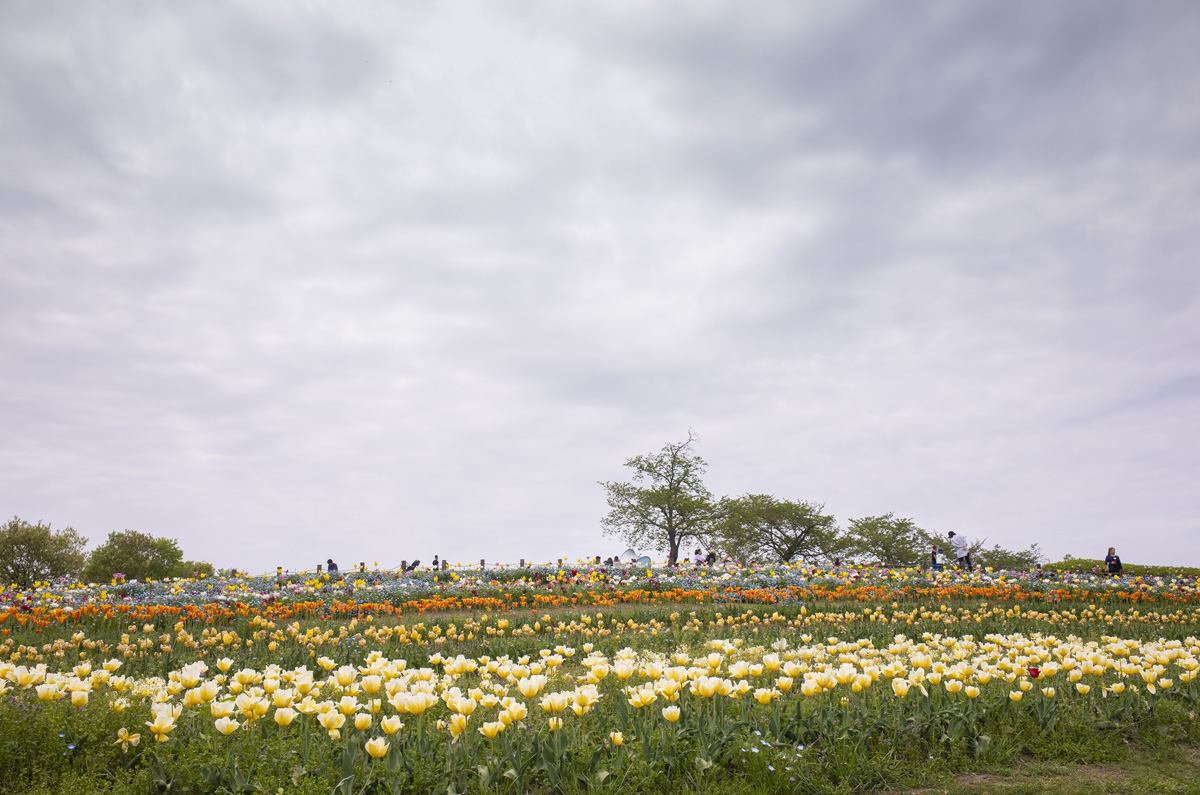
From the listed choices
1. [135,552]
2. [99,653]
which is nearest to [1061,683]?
[99,653]

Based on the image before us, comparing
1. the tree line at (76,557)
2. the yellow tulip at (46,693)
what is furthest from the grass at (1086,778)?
the tree line at (76,557)

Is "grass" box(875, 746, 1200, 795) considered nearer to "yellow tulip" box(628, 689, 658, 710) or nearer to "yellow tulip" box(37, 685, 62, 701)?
"yellow tulip" box(628, 689, 658, 710)

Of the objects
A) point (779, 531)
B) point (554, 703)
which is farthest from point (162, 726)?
point (779, 531)

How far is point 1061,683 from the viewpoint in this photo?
7.68m

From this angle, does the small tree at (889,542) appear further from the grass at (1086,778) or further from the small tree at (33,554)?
the small tree at (33,554)

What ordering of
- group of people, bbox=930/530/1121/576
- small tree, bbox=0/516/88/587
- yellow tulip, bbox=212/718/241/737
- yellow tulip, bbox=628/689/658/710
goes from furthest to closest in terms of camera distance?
small tree, bbox=0/516/88/587
group of people, bbox=930/530/1121/576
yellow tulip, bbox=628/689/658/710
yellow tulip, bbox=212/718/241/737

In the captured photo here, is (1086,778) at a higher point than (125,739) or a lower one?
lower

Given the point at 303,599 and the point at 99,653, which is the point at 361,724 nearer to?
the point at 99,653

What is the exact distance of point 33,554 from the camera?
40.1m

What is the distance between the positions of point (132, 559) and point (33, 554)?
196 inches

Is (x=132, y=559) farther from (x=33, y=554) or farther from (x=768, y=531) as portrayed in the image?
(x=768, y=531)

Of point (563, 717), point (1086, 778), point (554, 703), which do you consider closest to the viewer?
point (554, 703)

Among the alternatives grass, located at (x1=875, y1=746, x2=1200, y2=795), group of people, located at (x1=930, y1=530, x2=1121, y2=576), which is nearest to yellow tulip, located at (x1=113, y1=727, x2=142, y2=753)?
grass, located at (x1=875, y1=746, x2=1200, y2=795)

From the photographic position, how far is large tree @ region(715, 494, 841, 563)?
1716 inches
